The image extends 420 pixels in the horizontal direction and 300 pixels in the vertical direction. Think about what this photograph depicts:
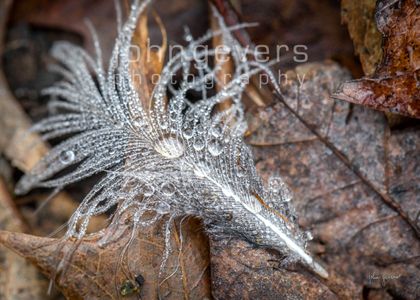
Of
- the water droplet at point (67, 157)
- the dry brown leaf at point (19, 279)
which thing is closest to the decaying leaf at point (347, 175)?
the water droplet at point (67, 157)

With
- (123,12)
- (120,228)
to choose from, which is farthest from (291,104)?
(123,12)

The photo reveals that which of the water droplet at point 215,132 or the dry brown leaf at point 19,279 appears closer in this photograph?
the water droplet at point 215,132

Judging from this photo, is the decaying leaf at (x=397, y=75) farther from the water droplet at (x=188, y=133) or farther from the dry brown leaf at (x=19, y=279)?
the dry brown leaf at (x=19, y=279)

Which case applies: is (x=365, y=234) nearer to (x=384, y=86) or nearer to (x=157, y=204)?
(x=384, y=86)

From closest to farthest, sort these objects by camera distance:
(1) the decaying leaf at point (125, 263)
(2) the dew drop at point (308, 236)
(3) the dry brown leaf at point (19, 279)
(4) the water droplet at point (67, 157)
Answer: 1. (1) the decaying leaf at point (125, 263)
2. (2) the dew drop at point (308, 236)
3. (4) the water droplet at point (67, 157)
4. (3) the dry brown leaf at point (19, 279)

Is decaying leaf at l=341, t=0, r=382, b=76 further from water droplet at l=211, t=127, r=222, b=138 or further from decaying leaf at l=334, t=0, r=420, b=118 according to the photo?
water droplet at l=211, t=127, r=222, b=138

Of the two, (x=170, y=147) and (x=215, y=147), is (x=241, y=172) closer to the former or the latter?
(x=215, y=147)
